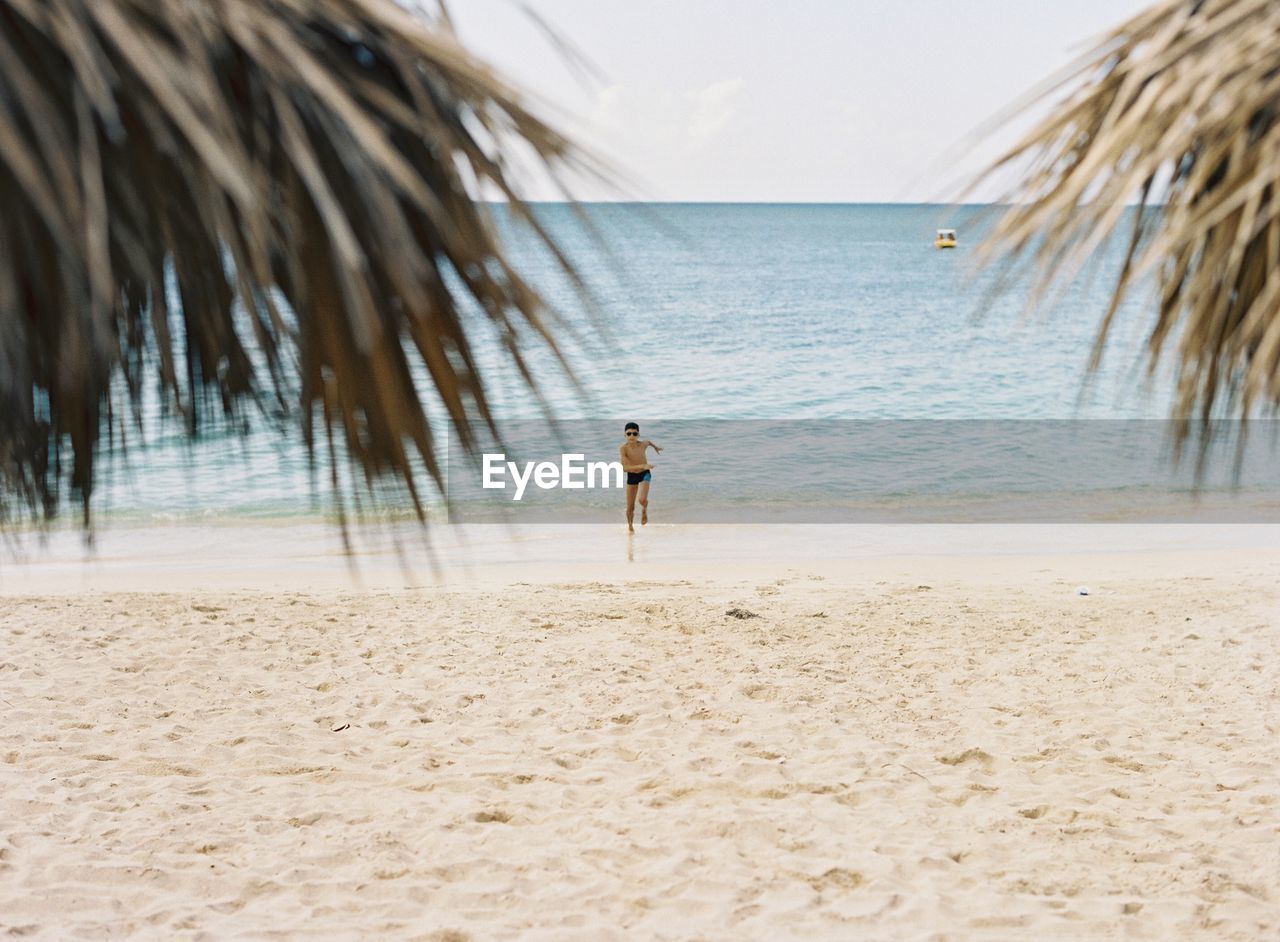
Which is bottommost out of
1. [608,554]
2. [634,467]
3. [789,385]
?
[608,554]

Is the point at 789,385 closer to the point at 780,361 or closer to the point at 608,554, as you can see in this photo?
the point at 780,361

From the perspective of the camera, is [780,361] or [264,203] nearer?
[264,203]

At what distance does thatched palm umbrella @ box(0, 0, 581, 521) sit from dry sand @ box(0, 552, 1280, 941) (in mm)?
3093

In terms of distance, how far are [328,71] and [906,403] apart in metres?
25.3

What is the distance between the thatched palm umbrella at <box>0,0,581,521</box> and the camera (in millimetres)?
1203

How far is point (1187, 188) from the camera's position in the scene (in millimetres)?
1871

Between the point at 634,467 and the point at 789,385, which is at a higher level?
the point at 789,385

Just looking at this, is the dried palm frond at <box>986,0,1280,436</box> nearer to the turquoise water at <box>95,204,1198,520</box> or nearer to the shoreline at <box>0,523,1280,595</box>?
the turquoise water at <box>95,204,1198,520</box>

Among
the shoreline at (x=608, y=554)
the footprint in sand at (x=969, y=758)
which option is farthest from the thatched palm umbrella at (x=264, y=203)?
the shoreline at (x=608, y=554)

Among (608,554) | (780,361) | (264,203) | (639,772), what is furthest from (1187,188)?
(780,361)

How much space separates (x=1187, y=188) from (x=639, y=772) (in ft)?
13.5

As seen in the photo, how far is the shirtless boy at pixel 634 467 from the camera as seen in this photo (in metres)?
12.3

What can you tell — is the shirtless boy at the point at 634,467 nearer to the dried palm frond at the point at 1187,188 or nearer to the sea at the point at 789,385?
the sea at the point at 789,385

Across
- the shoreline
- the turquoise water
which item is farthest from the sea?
the shoreline
